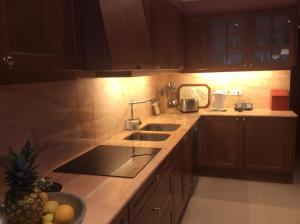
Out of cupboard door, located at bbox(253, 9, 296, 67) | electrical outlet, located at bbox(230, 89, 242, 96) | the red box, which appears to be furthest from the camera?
electrical outlet, located at bbox(230, 89, 242, 96)

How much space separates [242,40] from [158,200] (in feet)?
8.79

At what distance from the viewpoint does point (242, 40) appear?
12.2 feet

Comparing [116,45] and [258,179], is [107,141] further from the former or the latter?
[258,179]

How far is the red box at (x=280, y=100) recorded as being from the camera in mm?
3676

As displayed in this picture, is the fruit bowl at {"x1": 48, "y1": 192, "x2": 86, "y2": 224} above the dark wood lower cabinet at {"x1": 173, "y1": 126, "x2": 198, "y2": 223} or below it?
Result: above

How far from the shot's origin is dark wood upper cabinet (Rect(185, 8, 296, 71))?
3.57 m

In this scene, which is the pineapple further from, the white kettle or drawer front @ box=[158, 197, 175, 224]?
the white kettle

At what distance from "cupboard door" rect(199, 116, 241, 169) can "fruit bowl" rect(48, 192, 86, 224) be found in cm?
266

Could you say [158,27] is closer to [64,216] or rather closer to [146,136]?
[146,136]

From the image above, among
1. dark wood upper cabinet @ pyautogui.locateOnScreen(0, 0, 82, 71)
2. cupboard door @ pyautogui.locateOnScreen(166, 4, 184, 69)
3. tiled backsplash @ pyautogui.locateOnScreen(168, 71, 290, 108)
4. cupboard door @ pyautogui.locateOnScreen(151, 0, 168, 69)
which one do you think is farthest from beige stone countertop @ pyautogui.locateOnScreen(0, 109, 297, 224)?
tiled backsplash @ pyautogui.locateOnScreen(168, 71, 290, 108)

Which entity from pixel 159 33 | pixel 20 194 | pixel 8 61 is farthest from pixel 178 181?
pixel 8 61

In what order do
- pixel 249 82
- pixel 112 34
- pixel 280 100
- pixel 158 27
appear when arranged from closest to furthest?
1. pixel 112 34
2. pixel 158 27
3. pixel 280 100
4. pixel 249 82

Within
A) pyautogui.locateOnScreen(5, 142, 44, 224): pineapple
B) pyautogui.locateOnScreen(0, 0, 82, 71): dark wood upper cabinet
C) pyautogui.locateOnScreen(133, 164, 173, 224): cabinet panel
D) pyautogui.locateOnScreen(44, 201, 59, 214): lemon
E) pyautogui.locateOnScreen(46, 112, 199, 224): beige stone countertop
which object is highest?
pyautogui.locateOnScreen(0, 0, 82, 71): dark wood upper cabinet

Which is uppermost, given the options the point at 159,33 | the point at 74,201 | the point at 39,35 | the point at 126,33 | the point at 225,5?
the point at 225,5
